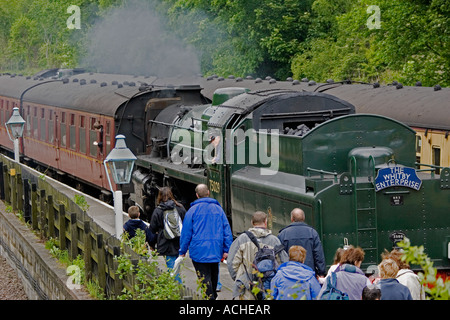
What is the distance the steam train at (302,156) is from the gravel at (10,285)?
303 cm

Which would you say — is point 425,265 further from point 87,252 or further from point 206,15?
Answer: point 206,15

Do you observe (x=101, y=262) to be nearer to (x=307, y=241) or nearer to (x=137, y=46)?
(x=307, y=241)

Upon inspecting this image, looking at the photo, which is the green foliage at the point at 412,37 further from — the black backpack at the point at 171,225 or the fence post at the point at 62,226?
the black backpack at the point at 171,225

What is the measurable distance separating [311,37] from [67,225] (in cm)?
3128

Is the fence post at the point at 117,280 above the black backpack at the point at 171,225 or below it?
below

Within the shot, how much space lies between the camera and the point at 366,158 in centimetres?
1122

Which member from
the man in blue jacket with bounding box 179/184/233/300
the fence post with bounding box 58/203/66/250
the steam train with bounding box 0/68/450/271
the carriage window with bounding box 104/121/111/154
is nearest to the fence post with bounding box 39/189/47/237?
the fence post with bounding box 58/203/66/250

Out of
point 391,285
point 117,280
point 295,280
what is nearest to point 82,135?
point 117,280

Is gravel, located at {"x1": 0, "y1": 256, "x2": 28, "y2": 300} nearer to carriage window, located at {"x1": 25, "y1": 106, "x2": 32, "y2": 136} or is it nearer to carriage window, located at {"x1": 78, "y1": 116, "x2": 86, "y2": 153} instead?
carriage window, located at {"x1": 78, "y1": 116, "x2": 86, "y2": 153}

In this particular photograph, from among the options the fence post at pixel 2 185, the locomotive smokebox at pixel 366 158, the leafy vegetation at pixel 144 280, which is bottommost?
the fence post at pixel 2 185

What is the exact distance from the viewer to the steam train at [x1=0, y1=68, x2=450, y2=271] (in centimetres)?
1065

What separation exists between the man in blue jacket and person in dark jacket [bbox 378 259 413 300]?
2.92 metres

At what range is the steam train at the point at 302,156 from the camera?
419 inches

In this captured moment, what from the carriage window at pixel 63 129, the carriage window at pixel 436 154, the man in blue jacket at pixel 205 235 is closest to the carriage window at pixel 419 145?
the carriage window at pixel 436 154
